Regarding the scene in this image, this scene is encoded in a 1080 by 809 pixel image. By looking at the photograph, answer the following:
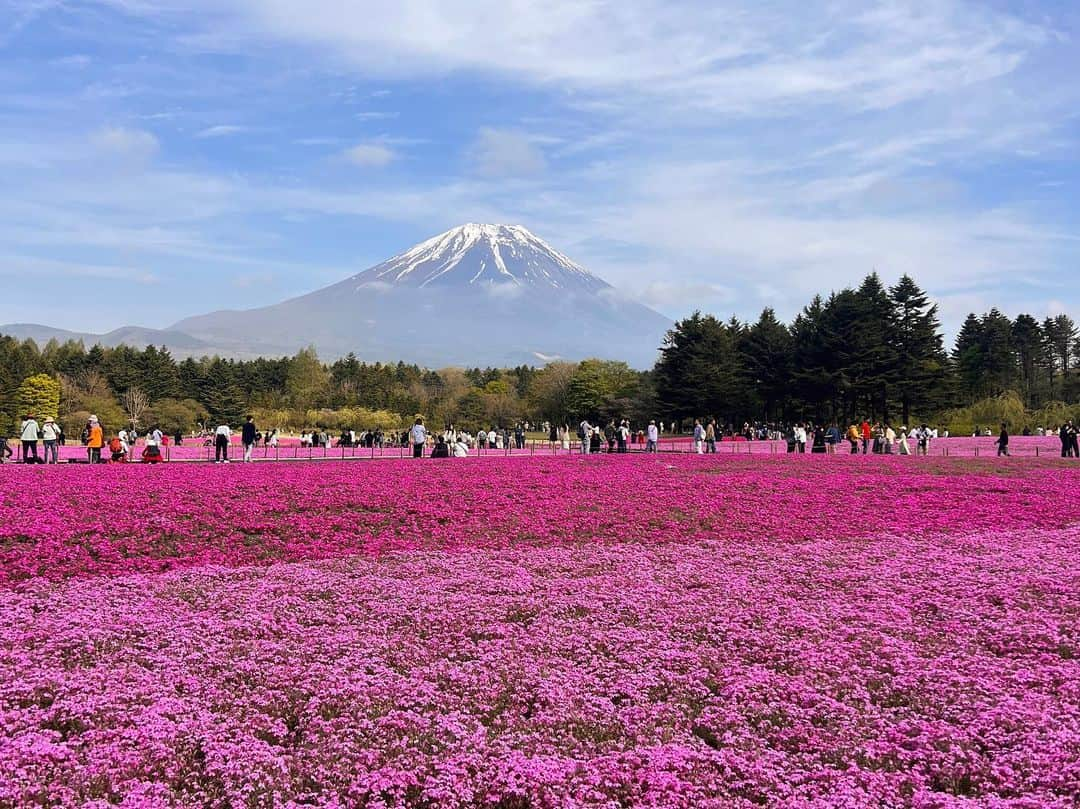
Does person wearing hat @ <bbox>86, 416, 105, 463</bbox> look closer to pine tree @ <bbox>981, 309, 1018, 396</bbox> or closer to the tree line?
the tree line

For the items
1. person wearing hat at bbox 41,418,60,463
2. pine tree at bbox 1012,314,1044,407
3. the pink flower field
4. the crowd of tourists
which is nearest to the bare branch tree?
the crowd of tourists

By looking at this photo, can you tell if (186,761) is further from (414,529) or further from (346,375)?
(346,375)

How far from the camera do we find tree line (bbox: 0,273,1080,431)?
71.0 meters

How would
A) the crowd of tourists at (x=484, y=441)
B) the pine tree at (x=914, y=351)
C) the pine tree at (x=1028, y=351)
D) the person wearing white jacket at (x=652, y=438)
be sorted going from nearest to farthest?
the crowd of tourists at (x=484, y=441) < the person wearing white jacket at (x=652, y=438) < the pine tree at (x=914, y=351) < the pine tree at (x=1028, y=351)

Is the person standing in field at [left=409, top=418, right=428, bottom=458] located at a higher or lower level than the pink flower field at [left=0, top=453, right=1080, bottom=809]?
higher

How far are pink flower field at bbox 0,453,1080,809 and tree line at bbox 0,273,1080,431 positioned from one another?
5663cm

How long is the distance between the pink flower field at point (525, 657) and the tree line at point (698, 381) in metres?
56.6

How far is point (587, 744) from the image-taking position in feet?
20.6

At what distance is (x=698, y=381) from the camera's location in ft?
242

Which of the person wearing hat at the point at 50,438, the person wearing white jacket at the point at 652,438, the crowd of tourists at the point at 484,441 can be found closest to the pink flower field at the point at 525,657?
the person wearing hat at the point at 50,438

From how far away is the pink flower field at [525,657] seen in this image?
18.9ft

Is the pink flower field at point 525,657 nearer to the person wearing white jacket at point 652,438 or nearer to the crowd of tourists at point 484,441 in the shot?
the crowd of tourists at point 484,441

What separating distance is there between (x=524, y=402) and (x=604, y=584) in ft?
340

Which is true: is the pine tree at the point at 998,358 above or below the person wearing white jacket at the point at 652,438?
above
